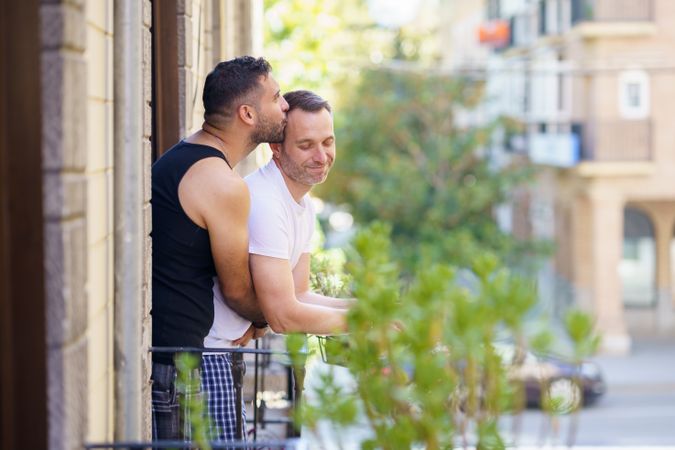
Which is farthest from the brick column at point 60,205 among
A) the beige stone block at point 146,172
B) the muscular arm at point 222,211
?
the muscular arm at point 222,211

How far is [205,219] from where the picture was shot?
4.24 metres

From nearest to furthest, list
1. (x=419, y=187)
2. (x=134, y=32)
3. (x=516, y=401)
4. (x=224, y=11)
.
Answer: (x=516, y=401), (x=134, y=32), (x=224, y=11), (x=419, y=187)

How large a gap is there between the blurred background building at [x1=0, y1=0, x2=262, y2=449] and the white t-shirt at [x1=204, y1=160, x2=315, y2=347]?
2.63ft

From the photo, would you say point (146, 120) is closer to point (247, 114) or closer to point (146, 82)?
point (146, 82)

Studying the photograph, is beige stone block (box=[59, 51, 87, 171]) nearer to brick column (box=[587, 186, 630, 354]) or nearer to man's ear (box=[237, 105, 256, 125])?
man's ear (box=[237, 105, 256, 125])

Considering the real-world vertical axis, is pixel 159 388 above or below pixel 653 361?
above

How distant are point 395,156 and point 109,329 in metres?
23.3

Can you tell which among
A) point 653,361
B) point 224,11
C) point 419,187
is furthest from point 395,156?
point 224,11

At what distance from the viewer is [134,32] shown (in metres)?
3.53

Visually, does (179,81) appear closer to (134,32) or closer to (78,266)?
(134,32)

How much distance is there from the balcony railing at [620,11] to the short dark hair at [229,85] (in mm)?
24006

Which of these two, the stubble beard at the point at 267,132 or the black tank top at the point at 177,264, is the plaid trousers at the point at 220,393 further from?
the stubble beard at the point at 267,132

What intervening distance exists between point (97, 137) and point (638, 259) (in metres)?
28.6

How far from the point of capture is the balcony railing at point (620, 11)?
2734cm
